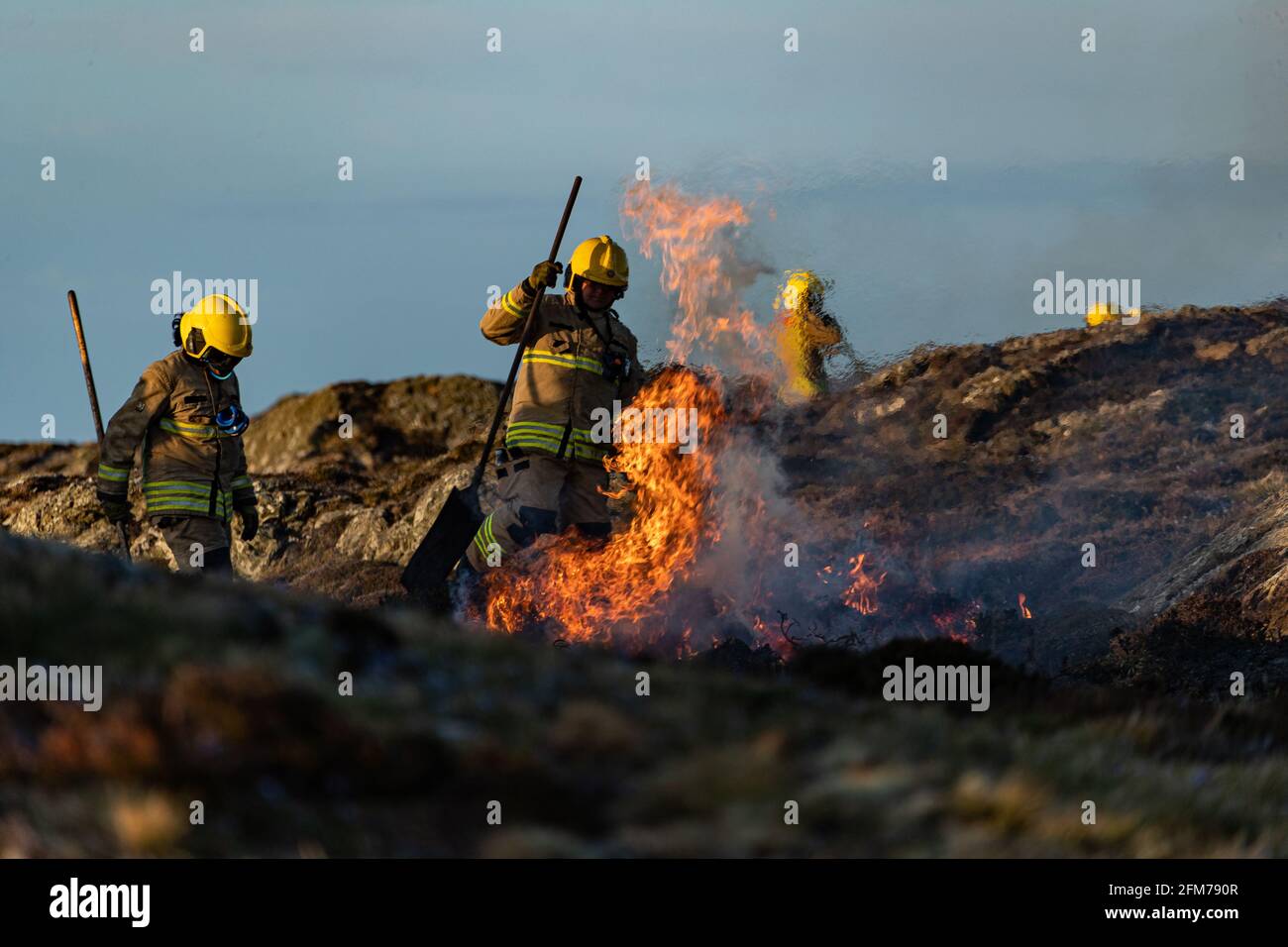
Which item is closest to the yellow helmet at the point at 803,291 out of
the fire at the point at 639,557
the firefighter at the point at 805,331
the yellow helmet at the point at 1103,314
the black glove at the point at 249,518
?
the firefighter at the point at 805,331

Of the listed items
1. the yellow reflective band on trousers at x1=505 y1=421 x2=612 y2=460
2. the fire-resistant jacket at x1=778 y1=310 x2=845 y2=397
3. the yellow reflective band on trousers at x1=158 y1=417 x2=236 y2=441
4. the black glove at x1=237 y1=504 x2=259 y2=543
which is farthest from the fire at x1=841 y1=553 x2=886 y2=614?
the yellow reflective band on trousers at x1=158 y1=417 x2=236 y2=441

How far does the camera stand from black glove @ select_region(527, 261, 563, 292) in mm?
13414

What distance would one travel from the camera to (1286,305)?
38062 millimetres

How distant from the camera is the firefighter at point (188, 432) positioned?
1295cm

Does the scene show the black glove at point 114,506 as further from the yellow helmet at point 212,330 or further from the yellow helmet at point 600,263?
the yellow helmet at point 600,263

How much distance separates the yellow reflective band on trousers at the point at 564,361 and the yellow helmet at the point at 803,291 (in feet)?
12.5

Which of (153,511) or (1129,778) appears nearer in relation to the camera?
(1129,778)

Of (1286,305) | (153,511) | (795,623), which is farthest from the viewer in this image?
(1286,305)

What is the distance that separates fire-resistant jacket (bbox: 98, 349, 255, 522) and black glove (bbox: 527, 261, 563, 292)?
9.17ft

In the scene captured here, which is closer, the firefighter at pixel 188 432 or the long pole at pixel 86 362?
the firefighter at pixel 188 432

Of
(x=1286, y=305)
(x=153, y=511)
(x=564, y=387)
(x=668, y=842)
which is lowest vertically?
(x=668, y=842)
